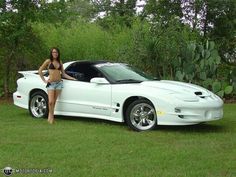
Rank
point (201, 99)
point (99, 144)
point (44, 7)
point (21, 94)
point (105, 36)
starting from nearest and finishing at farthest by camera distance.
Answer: point (99, 144)
point (201, 99)
point (21, 94)
point (44, 7)
point (105, 36)

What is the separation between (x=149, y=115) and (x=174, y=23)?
882 centimetres

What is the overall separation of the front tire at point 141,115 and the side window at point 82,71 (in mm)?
1192

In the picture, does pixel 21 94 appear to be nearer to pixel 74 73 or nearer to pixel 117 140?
pixel 74 73

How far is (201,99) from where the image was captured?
373 inches

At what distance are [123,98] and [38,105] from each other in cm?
243

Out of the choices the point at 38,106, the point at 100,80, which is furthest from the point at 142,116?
the point at 38,106

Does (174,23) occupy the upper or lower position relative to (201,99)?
upper

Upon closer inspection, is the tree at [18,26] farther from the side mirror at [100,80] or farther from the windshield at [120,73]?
the side mirror at [100,80]

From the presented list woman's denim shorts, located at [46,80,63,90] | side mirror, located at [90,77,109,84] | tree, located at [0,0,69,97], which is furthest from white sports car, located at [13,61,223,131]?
tree, located at [0,0,69,97]

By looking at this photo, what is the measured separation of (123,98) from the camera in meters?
9.81

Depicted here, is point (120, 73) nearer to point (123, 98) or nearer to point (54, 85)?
point (123, 98)

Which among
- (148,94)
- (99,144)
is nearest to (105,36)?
(148,94)

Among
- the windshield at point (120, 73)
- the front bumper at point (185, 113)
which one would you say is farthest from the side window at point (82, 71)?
the front bumper at point (185, 113)

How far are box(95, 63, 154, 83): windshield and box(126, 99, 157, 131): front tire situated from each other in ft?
2.51
